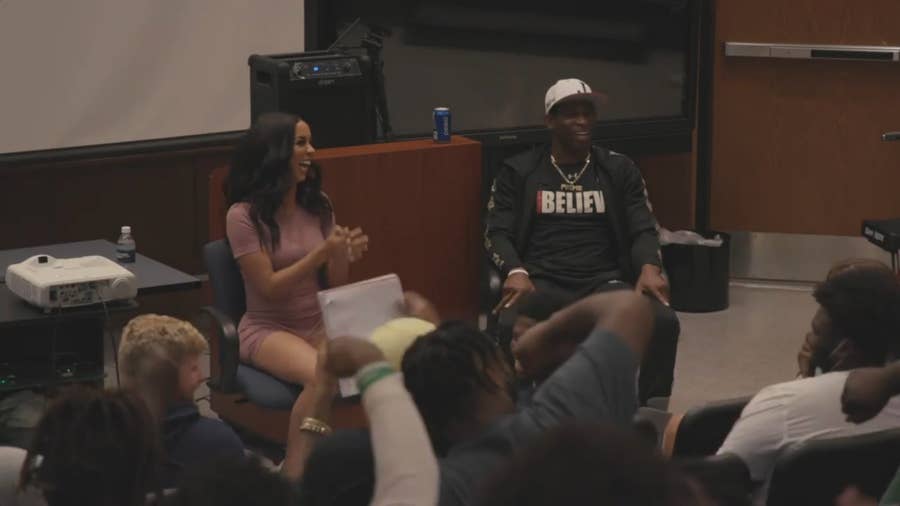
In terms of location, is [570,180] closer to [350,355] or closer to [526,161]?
[526,161]

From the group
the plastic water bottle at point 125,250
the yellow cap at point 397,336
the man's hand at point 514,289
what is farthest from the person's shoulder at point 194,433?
the man's hand at point 514,289

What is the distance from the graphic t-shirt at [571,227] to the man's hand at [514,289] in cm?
20

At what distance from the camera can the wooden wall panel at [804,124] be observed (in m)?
7.30

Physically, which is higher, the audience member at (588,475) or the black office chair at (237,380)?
the audience member at (588,475)

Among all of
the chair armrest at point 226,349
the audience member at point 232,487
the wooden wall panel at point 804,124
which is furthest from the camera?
the wooden wall panel at point 804,124

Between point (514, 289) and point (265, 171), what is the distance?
1020 mm

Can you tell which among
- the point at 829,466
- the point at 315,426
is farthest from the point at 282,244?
the point at 829,466

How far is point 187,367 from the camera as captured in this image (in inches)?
142

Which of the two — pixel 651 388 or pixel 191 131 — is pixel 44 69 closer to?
pixel 191 131

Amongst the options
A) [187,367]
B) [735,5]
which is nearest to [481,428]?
[187,367]

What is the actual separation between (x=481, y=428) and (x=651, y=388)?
3.07 m

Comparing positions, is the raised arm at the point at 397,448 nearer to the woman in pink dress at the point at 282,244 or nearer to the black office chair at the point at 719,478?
the black office chair at the point at 719,478

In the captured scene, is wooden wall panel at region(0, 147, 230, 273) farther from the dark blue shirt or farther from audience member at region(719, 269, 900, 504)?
audience member at region(719, 269, 900, 504)

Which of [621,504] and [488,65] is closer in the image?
[621,504]
